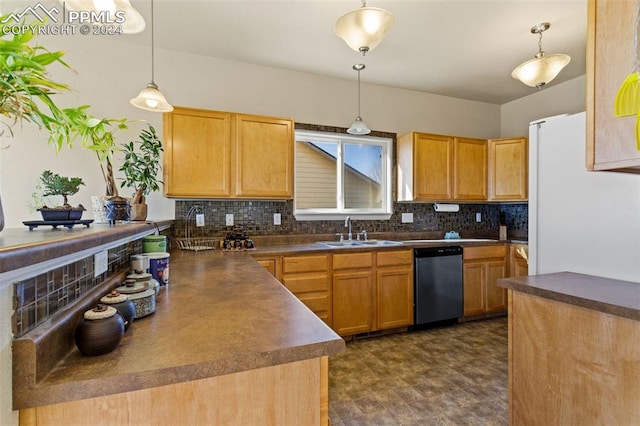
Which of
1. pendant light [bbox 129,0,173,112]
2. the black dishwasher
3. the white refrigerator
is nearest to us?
the white refrigerator

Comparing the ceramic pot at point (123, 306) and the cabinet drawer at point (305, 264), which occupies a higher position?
the ceramic pot at point (123, 306)

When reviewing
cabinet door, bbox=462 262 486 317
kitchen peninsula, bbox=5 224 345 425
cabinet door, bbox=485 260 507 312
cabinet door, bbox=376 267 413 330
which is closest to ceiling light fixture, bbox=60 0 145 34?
kitchen peninsula, bbox=5 224 345 425

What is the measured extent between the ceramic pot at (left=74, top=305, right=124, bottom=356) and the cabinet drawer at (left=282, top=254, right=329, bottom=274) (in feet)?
6.90

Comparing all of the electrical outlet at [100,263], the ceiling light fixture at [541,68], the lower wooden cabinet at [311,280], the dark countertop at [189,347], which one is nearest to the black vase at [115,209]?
the electrical outlet at [100,263]

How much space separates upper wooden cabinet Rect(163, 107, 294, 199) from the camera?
9.27ft

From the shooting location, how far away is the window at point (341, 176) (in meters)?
3.67

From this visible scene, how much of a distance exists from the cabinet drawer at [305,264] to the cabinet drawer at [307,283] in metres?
0.06

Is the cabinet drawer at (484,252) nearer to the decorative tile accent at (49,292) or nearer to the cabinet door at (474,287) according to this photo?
the cabinet door at (474,287)

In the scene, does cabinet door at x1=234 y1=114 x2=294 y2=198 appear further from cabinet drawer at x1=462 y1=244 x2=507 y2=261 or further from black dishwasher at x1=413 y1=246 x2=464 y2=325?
cabinet drawer at x1=462 y1=244 x2=507 y2=261

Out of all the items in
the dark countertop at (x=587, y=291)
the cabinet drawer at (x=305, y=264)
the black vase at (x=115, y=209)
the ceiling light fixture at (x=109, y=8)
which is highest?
the ceiling light fixture at (x=109, y=8)

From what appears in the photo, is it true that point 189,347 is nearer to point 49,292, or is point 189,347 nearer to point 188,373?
point 188,373

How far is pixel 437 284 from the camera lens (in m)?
3.43

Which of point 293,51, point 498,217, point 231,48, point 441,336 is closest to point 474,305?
point 441,336

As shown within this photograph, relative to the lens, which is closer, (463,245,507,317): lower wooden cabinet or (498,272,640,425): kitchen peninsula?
(498,272,640,425): kitchen peninsula
